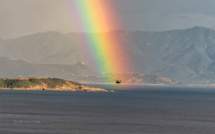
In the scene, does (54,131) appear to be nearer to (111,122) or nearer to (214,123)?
(111,122)

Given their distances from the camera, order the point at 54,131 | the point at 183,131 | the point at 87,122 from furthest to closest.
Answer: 1. the point at 87,122
2. the point at 183,131
3. the point at 54,131

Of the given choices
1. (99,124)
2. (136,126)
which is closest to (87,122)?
(99,124)

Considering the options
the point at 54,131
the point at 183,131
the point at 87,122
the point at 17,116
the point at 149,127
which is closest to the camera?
the point at 54,131

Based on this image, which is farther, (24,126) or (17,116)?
(17,116)

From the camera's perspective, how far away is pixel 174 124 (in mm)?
136625

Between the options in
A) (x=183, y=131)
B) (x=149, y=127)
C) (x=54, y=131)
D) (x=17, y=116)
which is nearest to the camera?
(x=54, y=131)

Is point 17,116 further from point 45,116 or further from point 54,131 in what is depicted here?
point 54,131

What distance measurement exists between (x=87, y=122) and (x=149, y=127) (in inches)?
751

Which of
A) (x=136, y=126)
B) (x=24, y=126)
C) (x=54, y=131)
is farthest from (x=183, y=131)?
(x=24, y=126)

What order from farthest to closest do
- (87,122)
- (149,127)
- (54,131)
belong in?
(87,122)
(149,127)
(54,131)

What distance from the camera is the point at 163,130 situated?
399 feet

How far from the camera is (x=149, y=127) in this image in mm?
127812

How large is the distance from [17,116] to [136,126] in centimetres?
3965

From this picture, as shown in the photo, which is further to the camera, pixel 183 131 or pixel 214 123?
pixel 214 123
